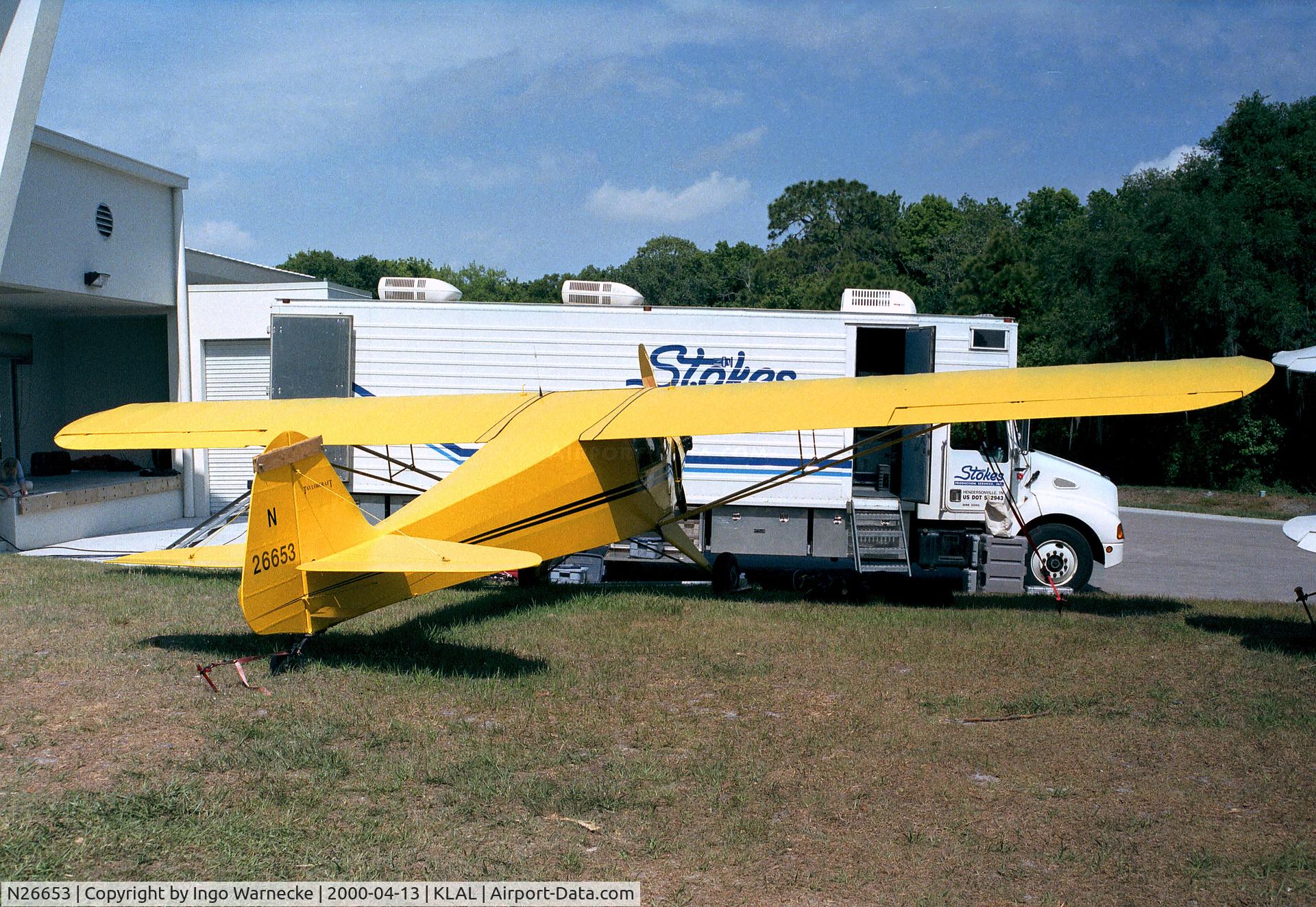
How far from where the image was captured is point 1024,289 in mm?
40719

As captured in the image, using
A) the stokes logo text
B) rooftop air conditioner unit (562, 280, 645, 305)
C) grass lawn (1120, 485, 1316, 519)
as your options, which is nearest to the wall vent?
rooftop air conditioner unit (562, 280, 645, 305)

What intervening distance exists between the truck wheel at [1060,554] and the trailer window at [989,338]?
93.8 inches

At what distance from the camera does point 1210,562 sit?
1493cm

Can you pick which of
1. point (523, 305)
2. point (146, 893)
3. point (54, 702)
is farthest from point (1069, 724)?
point (523, 305)

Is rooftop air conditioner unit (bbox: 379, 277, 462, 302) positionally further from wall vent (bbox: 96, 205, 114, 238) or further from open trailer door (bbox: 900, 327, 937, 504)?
open trailer door (bbox: 900, 327, 937, 504)

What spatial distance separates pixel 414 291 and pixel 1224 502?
21.4m

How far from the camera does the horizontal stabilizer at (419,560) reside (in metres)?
6.05

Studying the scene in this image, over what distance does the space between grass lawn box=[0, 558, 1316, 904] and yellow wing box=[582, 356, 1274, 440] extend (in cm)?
195

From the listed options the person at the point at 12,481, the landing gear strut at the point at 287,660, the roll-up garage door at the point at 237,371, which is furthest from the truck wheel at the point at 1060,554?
the person at the point at 12,481

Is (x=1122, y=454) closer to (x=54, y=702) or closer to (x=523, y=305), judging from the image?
(x=523, y=305)

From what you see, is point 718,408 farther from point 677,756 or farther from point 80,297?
point 80,297

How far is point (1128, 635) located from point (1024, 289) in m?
35.2

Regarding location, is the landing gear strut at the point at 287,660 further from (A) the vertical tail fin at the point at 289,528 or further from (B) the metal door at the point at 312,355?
(B) the metal door at the point at 312,355

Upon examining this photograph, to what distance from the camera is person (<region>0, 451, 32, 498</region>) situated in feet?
43.1
